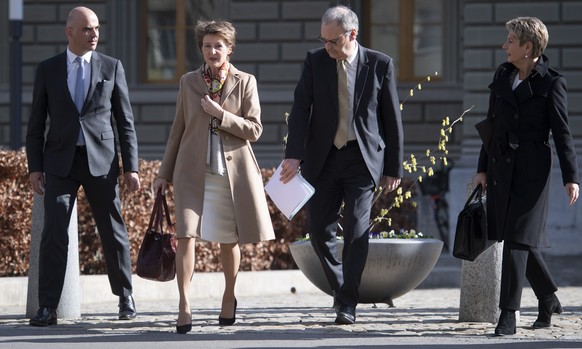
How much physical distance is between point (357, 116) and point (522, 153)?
1.04 meters

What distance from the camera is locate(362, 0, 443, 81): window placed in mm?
21500

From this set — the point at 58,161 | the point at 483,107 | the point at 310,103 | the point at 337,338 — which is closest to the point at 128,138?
the point at 58,161

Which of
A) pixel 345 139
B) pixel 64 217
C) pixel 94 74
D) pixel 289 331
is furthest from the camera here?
pixel 94 74

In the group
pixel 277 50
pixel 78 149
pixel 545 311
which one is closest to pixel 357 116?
pixel 545 311

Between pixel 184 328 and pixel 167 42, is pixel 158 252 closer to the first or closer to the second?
pixel 184 328

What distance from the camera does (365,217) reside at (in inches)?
364

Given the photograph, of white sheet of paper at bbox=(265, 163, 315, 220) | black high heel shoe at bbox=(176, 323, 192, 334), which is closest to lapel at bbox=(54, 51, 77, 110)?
white sheet of paper at bbox=(265, 163, 315, 220)

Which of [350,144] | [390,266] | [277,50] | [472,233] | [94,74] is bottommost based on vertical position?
[390,266]

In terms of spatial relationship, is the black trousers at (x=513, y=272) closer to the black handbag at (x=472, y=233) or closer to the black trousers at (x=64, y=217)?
the black handbag at (x=472, y=233)

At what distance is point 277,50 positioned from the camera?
69.2 feet

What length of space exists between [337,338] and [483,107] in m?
11.2

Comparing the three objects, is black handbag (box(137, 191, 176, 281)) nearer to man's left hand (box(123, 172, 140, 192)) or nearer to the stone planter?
man's left hand (box(123, 172, 140, 192))

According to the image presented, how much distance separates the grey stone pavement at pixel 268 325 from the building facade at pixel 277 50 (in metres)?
7.15

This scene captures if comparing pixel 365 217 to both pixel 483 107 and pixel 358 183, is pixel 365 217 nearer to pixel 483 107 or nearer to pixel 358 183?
pixel 358 183
